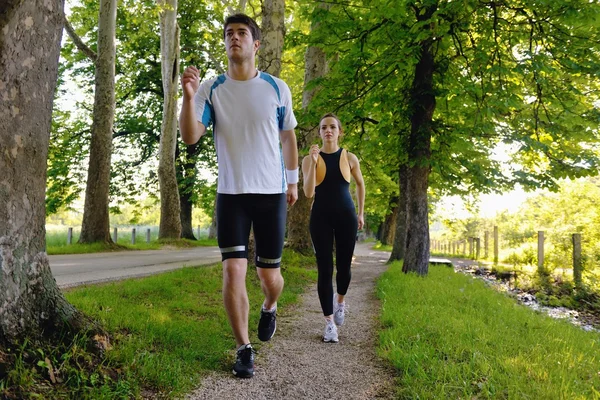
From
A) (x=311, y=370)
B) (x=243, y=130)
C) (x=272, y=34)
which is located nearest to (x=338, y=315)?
(x=311, y=370)

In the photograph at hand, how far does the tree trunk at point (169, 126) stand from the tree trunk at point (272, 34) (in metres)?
8.90

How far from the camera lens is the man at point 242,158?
3.13 metres

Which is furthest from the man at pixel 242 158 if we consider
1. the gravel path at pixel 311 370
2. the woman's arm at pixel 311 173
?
the woman's arm at pixel 311 173

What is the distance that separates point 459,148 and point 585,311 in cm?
422

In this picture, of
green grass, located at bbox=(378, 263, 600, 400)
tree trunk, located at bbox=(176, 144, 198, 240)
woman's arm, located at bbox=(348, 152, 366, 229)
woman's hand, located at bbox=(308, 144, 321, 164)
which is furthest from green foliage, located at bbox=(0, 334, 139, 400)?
tree trunk, located at bbox=(176, 144, 198, 240)

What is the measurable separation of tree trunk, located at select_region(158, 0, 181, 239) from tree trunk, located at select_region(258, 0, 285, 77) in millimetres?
8900

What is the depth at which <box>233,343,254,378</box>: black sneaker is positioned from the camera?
10.1ft

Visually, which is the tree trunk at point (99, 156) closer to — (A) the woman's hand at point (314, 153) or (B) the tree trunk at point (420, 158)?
(B) the tree trunk at point (420, 158)

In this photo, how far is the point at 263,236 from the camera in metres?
3.35

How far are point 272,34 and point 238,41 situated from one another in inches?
215

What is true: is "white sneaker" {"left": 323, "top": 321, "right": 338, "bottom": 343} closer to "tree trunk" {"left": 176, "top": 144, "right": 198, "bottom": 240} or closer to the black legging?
the black legging

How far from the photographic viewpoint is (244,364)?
311 centimetres

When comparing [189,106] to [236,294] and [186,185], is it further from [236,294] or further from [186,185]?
[186,185]

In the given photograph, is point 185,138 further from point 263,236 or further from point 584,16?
point 584,16
